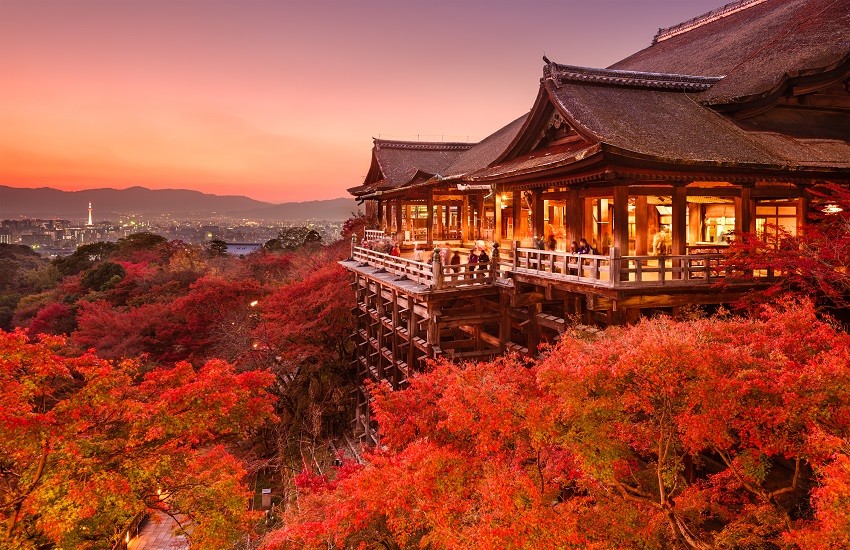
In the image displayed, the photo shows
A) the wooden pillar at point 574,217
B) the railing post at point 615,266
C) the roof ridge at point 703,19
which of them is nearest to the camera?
the railing post at point 615,266

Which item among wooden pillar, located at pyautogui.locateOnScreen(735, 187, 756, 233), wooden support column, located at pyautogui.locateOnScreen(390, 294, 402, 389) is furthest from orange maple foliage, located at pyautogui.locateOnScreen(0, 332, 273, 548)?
wooden pillar, located at pyautogui.locateOnScreen(735, 187, 756, 233)

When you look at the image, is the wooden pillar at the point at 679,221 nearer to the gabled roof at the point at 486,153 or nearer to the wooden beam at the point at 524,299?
the wooden beam at the point at 524,299

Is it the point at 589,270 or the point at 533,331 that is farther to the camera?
the point at 533,331

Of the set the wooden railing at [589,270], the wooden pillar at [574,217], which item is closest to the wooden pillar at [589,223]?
the wooden pillar at [574,217]

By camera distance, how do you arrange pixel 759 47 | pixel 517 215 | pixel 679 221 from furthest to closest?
pixel 517 215, pixel 759 47, pixel 679 221

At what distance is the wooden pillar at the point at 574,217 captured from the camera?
15.5 m

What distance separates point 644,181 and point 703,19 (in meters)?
22.3

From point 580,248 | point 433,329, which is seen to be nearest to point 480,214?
point 433,329

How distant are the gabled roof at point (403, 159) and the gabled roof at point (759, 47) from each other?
1402cm

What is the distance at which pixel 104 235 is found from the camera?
170500 millimetres

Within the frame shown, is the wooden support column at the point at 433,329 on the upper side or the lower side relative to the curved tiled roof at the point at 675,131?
lower

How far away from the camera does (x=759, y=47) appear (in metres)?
19.9

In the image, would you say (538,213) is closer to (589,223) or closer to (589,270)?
(589,223)

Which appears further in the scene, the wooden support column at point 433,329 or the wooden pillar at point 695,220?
the wooden pillar at point 695,220
